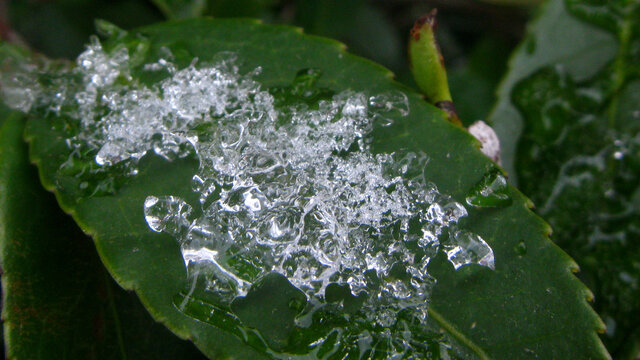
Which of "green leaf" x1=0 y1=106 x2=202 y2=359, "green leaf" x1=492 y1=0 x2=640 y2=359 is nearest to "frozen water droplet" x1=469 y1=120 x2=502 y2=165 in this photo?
"green leaf" x1=492 y1=0 x2=640 y2=359

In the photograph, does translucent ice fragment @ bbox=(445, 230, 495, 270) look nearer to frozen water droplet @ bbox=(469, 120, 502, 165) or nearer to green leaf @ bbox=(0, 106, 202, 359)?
frozen water droplet @ bbox=(469, 120, 502, 165)

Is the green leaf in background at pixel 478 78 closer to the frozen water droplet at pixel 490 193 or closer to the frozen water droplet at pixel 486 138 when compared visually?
the frozen water droplet at pixel 486 138

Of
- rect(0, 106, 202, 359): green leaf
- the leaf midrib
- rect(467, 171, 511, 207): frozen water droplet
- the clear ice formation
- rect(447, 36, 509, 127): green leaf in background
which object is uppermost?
rect(467, 171, 511, 207): frozen water droplet

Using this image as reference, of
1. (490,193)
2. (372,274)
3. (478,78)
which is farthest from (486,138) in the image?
(478,78)

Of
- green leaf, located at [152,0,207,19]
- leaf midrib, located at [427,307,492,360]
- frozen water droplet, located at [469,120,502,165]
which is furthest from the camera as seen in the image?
green leaf, located at [152,0,207,19]

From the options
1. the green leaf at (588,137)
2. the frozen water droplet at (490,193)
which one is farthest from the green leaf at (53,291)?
the green leaf at (588,137)

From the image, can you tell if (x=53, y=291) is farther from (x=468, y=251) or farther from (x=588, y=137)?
(x=588, y=137)
